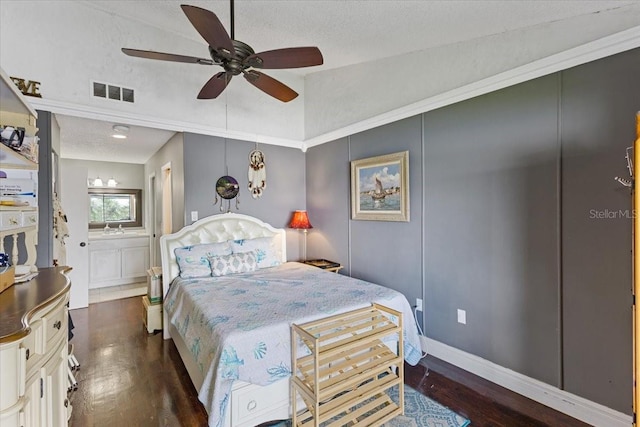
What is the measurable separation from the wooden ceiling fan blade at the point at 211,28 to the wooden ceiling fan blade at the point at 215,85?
0.34 metres

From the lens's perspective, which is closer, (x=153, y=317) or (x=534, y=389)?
(x=534, y=389)

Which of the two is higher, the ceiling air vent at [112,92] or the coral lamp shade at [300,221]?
the ceiling air vent at [112,92]

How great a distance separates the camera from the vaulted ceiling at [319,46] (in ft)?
6.86

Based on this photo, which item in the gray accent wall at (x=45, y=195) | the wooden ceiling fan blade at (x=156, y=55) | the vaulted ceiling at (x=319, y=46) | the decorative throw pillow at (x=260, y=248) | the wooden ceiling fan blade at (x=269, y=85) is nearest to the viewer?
the wooden ceiling fan blade at (x=156, y=55)

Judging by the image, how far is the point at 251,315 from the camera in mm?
2076

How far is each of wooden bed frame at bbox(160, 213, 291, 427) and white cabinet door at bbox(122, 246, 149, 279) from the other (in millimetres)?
2550

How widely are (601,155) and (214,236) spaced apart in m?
3.65

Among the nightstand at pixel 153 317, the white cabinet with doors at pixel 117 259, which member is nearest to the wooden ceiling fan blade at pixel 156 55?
the nightstand at pixel 153 317

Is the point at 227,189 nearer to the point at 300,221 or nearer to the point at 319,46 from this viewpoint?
the point at 300,221

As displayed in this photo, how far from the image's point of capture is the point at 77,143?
165 inches

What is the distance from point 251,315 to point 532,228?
7.04 ft

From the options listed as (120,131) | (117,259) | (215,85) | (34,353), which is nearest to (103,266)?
(117,259)

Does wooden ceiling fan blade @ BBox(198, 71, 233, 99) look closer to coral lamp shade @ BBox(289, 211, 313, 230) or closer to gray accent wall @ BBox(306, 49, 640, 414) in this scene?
gray accent wall @ BBox(306, 49, 640, 414)

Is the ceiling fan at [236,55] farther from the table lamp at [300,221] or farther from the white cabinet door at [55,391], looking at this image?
the table lamp at [300,221]
